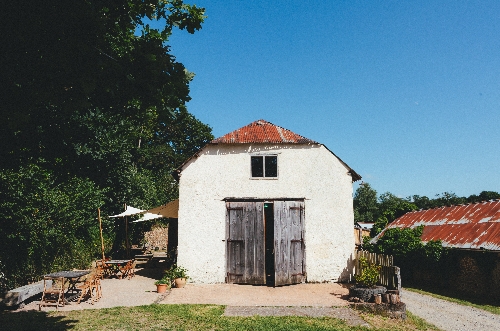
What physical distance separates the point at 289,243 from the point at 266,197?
2.01 meters

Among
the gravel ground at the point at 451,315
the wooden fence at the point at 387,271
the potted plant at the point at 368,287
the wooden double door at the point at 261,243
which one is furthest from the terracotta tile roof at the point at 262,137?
the gravel ground at the point at 451,315

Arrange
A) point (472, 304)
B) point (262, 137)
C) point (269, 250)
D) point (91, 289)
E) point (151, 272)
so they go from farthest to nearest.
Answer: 1. point (151, 272)
2. point (269, 250)
3. point (262, 137)
4. point (472, 304)
5. point (91, 289)

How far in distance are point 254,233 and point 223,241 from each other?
125cm

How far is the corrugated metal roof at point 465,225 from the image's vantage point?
1278cm

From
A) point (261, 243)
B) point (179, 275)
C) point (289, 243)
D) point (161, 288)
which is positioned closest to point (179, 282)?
point (179, 275)

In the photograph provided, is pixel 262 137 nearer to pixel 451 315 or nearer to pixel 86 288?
pixel 86 288

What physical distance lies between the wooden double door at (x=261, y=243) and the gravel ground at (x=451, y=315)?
13.5 ft

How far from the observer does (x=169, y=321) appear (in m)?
7.99

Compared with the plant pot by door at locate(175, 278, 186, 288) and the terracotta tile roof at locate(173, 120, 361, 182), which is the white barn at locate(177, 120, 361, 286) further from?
the plant pot by door at locate(175, 278, 186, 288)

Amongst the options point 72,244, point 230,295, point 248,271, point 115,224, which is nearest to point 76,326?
point 230,295

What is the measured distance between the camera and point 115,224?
22.4 meters

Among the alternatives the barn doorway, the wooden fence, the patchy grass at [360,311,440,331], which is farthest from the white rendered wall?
the patchy grass at [360,311,440,331]

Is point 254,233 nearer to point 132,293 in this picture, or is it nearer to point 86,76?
point 132,293

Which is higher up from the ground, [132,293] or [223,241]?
[223,241]
